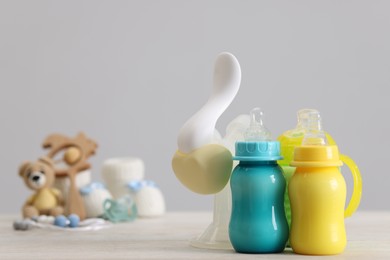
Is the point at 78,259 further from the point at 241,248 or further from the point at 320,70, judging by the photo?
the point at 320,70

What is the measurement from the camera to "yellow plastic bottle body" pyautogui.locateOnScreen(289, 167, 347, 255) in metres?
0.97

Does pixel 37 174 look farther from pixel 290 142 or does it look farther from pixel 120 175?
pixel 290 142

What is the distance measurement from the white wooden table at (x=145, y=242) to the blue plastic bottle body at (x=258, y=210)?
2 cm

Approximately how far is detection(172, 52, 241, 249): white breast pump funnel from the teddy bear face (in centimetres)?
58

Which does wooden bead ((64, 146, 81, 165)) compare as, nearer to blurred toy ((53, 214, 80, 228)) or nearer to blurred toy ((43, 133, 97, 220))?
blurred toy ((43, 133, 97, 220))

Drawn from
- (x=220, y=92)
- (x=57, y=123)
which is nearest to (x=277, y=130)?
(x=57, y=123)

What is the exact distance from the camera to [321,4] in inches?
97.7

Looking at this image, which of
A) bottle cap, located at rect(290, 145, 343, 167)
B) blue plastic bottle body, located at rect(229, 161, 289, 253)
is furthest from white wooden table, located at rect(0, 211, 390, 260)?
bottle cap, located at rect(290, 145, 343, 167)

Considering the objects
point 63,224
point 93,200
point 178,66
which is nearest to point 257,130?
point 63,224

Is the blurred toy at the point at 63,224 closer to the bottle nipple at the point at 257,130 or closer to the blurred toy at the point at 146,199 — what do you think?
the blurred toy at the point at 146,199

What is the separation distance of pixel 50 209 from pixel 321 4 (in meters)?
1.31

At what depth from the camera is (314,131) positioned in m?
1.02

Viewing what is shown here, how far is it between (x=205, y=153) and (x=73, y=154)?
2.10 feet

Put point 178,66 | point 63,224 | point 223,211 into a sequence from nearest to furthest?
1. point 223,211
2. point 63,224
3. point 178,66
